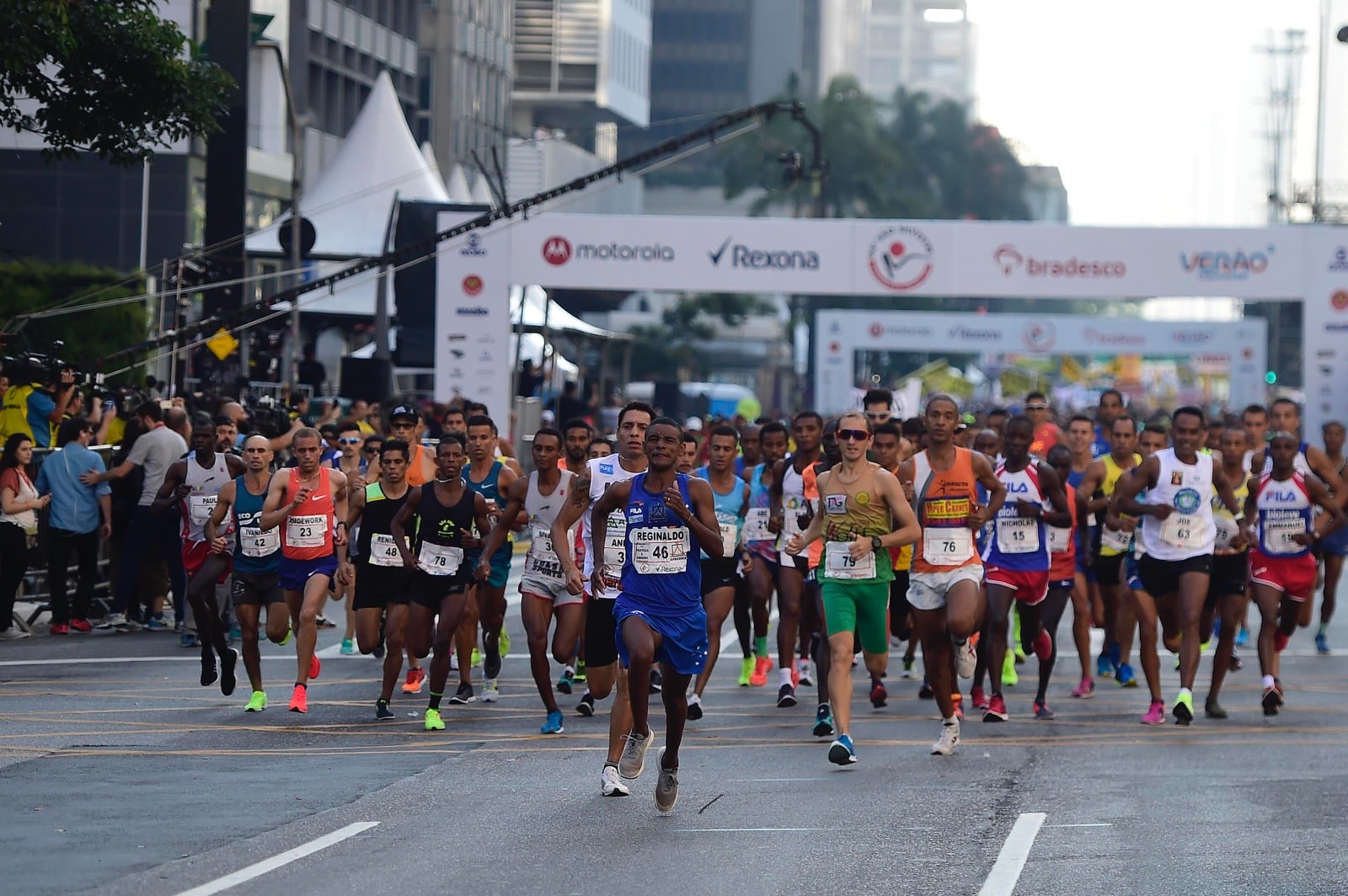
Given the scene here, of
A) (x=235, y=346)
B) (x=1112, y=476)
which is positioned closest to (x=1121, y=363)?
(x=235, y=346)

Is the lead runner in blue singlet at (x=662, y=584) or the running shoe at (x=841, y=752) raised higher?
the lead runner in blue singlet at (x=662, y=584)

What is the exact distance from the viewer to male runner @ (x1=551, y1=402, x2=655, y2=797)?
31.9ft

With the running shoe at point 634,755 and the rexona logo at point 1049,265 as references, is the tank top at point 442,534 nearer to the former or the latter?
the running shoe at point 634,755

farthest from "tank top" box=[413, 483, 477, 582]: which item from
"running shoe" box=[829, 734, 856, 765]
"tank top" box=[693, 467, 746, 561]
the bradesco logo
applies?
the bradesco logo

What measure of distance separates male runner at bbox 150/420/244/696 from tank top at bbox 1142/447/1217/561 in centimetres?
582

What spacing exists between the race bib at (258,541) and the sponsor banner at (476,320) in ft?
52.2

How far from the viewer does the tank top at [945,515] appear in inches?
465

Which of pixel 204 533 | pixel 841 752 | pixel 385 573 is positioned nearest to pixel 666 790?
pixel 841 752

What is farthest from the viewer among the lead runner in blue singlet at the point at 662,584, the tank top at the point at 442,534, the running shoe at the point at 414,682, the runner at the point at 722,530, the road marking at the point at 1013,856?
the running shoe at the point at 414,682

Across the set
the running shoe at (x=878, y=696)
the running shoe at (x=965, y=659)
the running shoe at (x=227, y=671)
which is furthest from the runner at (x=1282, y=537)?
the running shoe at (x=227, y=671)

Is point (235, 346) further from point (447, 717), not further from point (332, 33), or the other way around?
point (332, 33)

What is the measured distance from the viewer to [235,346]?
85.0 ft

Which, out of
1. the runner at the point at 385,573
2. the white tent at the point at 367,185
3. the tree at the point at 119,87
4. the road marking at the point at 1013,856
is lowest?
the road marking at the point at 1013,856

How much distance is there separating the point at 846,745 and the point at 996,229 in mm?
19907
